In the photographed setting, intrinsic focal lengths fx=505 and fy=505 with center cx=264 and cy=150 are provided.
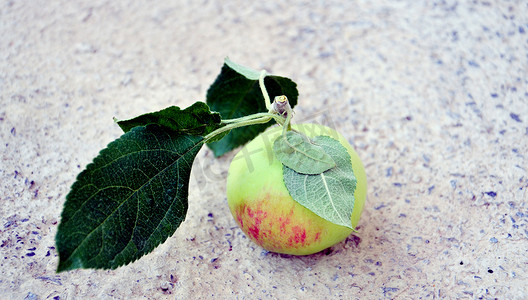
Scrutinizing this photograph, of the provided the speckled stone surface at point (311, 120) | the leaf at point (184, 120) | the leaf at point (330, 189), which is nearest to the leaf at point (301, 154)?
the leaf at point (330, 189)

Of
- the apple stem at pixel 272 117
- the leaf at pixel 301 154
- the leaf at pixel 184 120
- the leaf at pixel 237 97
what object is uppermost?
the leaf at pixel 184 120

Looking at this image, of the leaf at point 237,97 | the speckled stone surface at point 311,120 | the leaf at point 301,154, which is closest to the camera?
the leaf at point 301,154

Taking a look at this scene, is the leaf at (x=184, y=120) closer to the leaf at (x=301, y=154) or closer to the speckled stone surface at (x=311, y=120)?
the leaf at (x=301, y=154)

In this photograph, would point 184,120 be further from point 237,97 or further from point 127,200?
point 237,97

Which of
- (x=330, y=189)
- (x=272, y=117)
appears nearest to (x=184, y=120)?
(x=272, y=117)

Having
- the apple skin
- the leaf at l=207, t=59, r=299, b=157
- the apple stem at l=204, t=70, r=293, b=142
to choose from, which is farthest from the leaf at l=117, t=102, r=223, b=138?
the leaf at l=207, t=59, r=299, b=157

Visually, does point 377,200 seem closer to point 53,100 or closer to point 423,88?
point 423,88
